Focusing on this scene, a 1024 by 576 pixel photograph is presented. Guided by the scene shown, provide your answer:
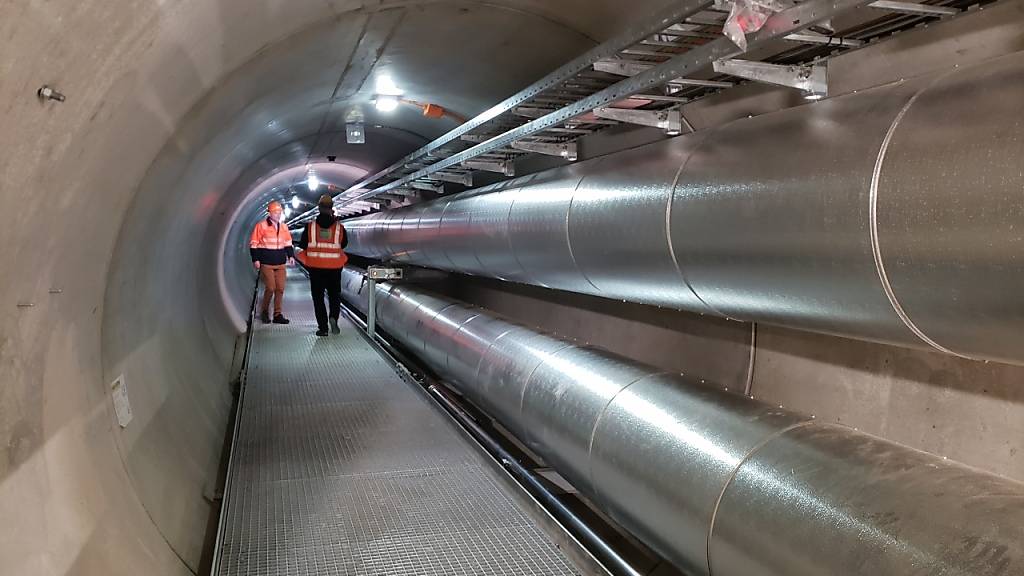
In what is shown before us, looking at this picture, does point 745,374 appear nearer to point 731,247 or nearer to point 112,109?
point 731,247

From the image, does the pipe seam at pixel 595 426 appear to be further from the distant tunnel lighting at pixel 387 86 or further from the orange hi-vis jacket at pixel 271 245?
the orange hi-vis jacket at pixel 271 245

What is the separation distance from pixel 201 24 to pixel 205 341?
431 centimetres

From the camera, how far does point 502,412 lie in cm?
402

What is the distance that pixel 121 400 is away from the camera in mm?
2840

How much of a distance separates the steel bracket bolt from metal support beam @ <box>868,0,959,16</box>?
2.02m

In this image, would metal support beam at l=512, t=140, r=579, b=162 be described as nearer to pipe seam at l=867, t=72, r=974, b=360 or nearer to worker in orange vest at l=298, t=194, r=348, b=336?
pipe seam at l=867, t=72, r=974, b=360

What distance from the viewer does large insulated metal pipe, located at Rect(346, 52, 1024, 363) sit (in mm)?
1419

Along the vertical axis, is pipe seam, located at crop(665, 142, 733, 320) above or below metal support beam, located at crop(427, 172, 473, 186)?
below

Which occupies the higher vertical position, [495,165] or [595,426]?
[495,165]

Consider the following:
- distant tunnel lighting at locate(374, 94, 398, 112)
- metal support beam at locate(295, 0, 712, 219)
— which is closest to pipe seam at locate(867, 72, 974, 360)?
metal support beam at locate(295, 0, 712, 219)

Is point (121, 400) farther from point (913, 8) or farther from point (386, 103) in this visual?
point (386, 103)

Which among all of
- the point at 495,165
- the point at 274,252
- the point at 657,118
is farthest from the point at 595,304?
the point at 274,252

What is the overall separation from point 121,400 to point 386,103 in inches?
151

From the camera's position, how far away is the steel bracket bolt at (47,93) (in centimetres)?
145
